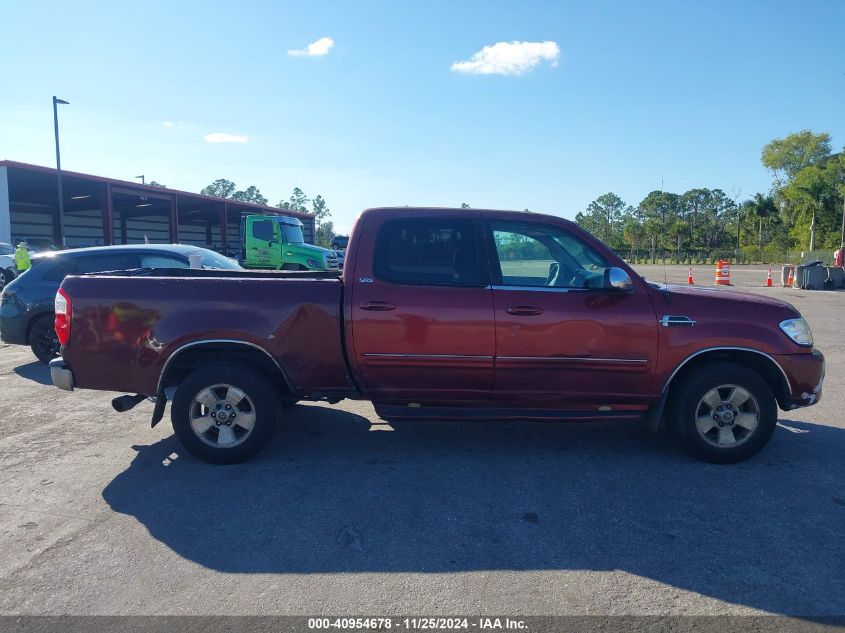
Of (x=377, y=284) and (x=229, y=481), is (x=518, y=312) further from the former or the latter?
(x=229, y=481)

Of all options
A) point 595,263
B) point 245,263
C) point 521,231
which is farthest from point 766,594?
point 245,263

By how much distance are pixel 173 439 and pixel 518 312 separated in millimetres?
3243

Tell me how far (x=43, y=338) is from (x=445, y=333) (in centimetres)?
662

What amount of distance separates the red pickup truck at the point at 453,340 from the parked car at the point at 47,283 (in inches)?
155

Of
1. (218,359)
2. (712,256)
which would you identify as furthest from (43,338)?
(712,256)

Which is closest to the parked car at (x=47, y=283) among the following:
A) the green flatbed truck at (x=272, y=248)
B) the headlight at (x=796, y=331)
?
the headlight at (x=796, y=331)

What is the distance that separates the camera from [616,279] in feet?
14.8

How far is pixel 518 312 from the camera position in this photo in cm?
456

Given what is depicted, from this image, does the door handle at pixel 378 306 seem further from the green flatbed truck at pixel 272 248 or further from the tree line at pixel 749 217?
the tree line at pixel 749 217

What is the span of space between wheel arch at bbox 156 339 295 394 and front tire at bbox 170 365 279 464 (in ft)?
0.43

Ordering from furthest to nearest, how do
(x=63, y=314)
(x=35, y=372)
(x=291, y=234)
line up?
(x=291, y=234), (x=35, y=372), (x=63, y=314)

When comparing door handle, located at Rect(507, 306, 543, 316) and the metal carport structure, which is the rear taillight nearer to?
door handle, located at Rect(507, 306, 543, 316)

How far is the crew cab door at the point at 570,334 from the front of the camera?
457 cm

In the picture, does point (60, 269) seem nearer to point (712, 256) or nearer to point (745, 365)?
point (745, 365)
